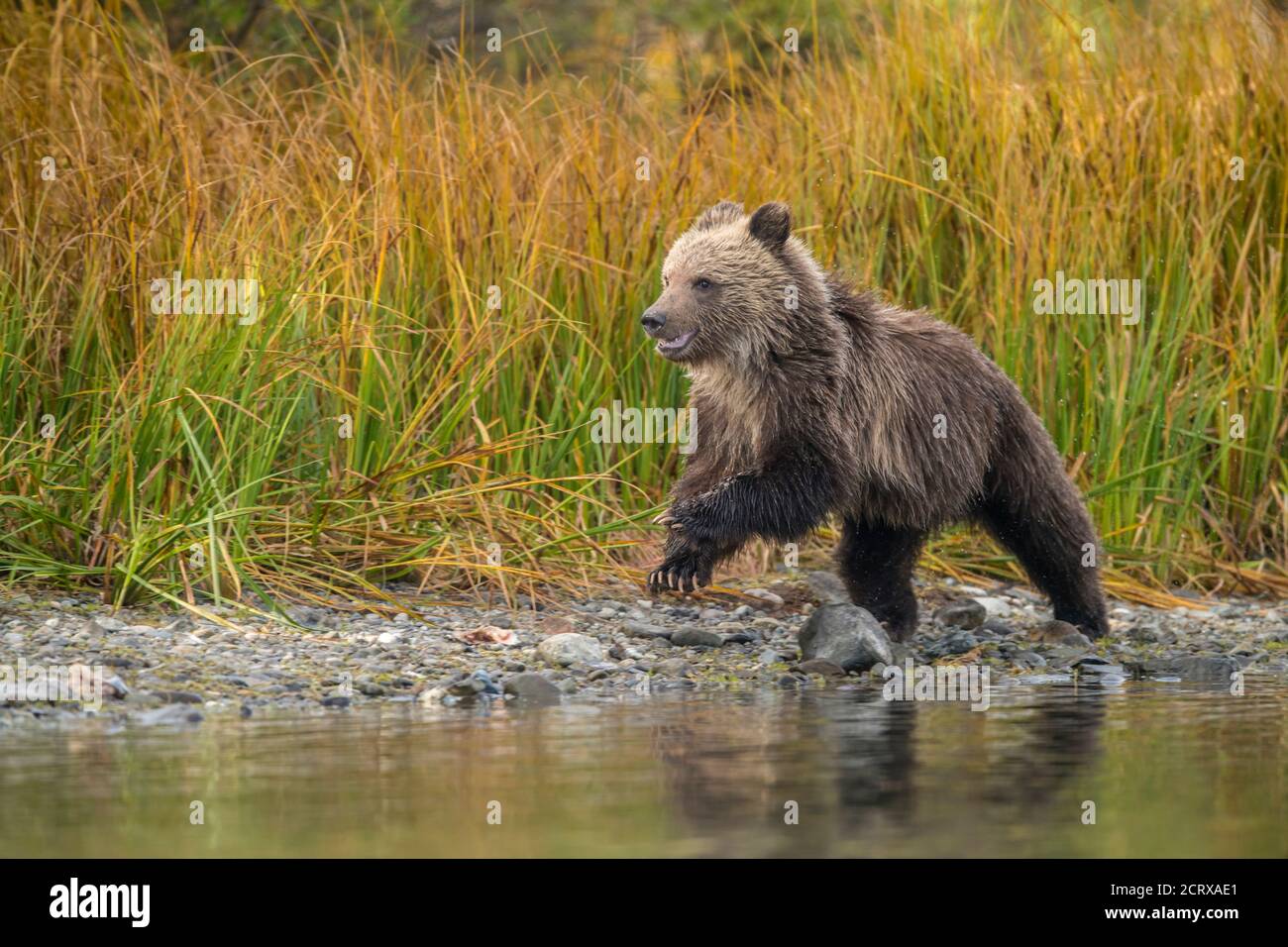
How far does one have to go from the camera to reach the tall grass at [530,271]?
7.56 metres

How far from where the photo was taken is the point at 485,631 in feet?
23.8

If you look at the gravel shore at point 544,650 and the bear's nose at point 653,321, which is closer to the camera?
the gravel shore at point 544,650

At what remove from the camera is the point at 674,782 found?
4742mm

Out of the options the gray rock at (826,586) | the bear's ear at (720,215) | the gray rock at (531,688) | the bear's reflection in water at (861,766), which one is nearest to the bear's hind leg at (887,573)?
the gray rock at (826,586)

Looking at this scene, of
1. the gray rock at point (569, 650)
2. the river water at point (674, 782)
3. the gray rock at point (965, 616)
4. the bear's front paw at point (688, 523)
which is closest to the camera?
the river water at point (674, 782)

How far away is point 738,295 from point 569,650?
172cm

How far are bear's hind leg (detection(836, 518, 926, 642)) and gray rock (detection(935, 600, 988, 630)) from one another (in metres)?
0.39

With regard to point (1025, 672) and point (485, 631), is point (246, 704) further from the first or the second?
point (1025, 672)

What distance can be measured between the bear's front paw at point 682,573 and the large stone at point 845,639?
47 centimetres

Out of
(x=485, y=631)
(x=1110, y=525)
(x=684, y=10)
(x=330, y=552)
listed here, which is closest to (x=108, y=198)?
(x=330, y=552)

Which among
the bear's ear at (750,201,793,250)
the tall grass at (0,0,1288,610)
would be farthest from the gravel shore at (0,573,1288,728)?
the bear's ear at (750,201,793,250)

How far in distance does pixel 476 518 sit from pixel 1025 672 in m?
2.59

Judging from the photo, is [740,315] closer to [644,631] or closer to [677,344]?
[677,344]

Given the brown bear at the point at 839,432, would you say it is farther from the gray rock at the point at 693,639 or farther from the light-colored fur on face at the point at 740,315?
the gray rock at the point at 693,639
